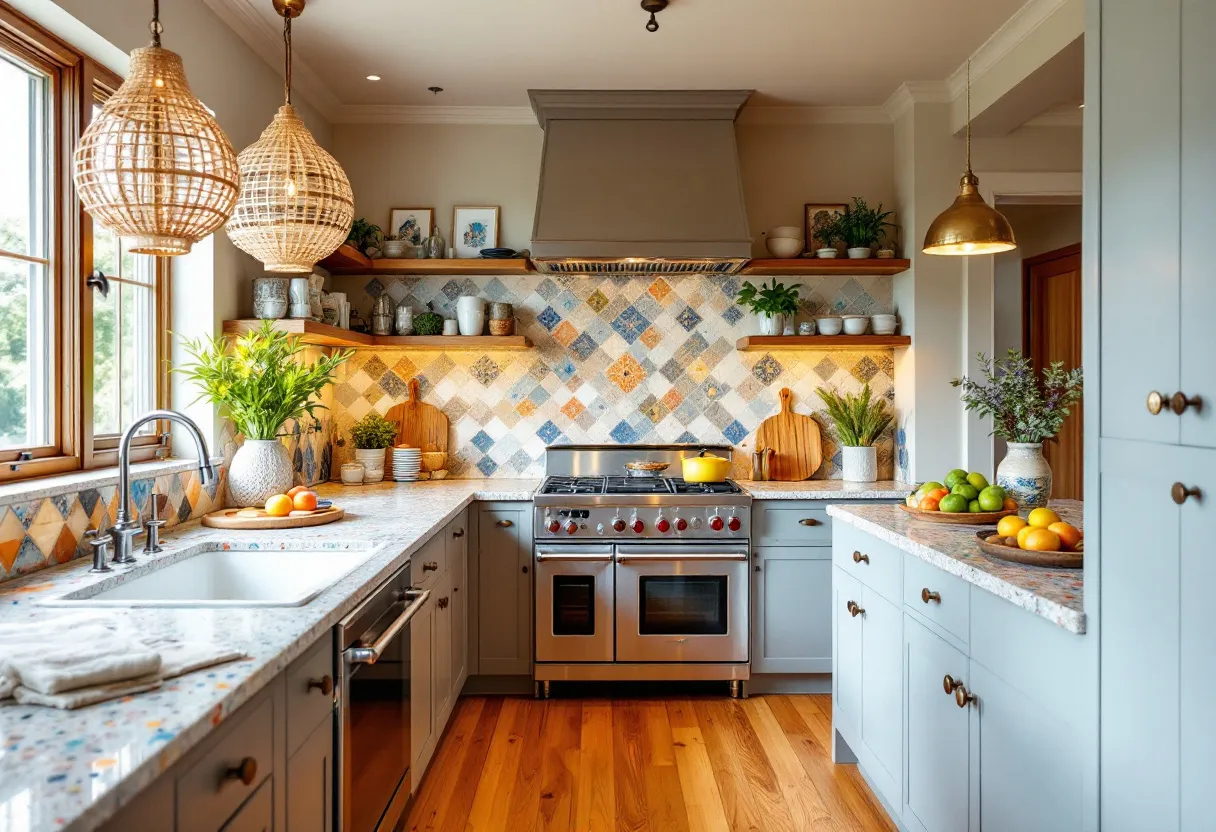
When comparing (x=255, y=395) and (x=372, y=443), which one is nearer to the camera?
(x=255, y=395)

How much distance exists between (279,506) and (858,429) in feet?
8.81

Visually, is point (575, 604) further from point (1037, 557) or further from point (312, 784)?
point (1037, 557)

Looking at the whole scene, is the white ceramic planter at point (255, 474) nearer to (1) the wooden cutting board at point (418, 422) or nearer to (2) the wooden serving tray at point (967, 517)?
(1) the wooden cutting board at point (418, 422)

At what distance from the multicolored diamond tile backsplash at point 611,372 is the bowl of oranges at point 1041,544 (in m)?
2.22

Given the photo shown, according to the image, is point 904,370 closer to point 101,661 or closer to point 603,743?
point 603,743

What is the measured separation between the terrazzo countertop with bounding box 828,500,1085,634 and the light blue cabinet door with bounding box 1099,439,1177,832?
0.35 ft

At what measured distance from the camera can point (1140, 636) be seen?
136 centimetres

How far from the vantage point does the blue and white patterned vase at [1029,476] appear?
246cm

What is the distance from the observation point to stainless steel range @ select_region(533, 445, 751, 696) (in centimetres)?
350

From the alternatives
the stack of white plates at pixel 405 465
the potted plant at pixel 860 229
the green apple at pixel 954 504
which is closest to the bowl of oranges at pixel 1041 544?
the green apple at pixel 954 504

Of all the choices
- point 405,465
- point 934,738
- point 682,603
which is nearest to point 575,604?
point 682,603

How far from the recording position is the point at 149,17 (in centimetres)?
247

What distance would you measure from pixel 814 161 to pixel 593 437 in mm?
1783

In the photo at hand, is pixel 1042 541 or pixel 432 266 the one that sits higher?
pixel 432 266
